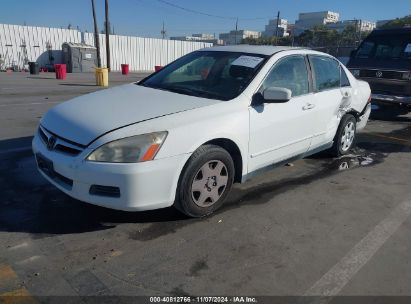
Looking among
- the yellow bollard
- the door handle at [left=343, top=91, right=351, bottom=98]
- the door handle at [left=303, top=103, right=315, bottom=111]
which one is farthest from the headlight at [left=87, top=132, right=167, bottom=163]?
the yellow bollard

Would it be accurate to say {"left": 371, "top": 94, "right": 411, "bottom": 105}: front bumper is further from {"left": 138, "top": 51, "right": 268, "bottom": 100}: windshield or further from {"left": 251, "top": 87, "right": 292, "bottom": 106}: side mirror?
{"left": 251, "top": 87, "right": 292, "bottom": 106}: side mirror

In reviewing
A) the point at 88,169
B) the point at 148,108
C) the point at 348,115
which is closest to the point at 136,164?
the point at 88,169

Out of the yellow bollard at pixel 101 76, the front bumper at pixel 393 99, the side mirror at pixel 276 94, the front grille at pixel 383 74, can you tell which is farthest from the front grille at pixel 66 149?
the yellow bollard at pixel 101 76

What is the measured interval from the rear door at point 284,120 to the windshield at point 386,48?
6.42 metres

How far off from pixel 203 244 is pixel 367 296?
4.40ft

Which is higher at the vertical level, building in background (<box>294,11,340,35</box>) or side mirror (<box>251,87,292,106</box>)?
building in background (<box>294,11,340,35</box>)

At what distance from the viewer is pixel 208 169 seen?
145 inches

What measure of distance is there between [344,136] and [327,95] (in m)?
1.05

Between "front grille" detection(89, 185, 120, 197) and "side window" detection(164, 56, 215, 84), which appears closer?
"front grille" detection(89, 185, 120, 197)

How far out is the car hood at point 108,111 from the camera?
10.8 feet

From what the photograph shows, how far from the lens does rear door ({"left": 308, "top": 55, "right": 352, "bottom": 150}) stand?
502 centimetres

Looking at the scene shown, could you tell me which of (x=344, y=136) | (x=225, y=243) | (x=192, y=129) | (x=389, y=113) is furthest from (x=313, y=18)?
(x=225, y=243)

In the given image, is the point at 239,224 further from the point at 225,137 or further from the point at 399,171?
the point at 399,171

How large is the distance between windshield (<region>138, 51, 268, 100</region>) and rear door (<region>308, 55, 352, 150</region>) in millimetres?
1050
